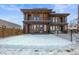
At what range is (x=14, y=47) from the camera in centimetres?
418

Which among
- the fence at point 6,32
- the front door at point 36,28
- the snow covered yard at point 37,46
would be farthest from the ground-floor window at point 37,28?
the fence at point 6,32

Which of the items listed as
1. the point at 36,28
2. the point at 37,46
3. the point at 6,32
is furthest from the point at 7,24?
the point at 37,46

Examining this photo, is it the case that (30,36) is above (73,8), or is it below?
below

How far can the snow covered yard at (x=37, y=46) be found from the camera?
415cm

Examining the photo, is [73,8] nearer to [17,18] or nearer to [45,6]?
[45,6]

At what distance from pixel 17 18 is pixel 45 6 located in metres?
0.60

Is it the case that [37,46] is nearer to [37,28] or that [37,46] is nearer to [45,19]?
[37,28]

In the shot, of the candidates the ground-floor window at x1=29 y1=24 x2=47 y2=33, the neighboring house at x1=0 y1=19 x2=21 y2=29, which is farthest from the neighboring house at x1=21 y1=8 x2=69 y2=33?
the neighboring house at x1=0 y1=19 x2=21 y2=29

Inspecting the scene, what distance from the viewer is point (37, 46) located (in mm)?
4180

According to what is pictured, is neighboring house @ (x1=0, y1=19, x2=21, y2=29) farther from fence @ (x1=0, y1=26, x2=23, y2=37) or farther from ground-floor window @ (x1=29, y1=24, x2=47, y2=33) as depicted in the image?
ground-floor window @ (x1=29, y1=24, x2=47, y2=33)

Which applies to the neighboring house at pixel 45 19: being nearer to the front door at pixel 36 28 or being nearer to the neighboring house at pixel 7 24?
the front door at pixel 36 28
